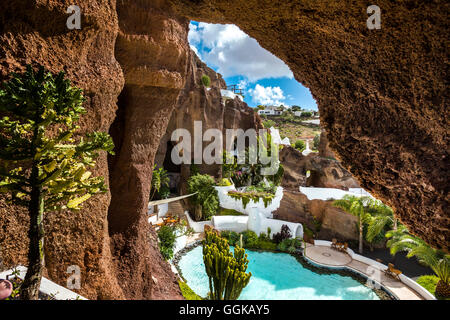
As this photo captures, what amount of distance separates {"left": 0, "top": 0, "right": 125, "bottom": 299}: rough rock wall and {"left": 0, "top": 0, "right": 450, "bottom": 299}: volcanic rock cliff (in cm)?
1

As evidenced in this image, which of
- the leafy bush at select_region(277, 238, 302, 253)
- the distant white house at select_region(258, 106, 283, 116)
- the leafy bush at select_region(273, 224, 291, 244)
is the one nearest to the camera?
the leafy bush at select_region(277, 238, 302, 253)

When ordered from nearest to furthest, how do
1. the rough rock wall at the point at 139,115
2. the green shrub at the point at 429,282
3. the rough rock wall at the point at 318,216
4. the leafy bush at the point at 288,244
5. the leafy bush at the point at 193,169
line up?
the rough rock wall at the point at 139,115 → the green shrub at the point at 429,282 → the leafy bush at the point at 288,244 → the rough rock wall at the point at 318,216 → the leafy bush at the point at 193,169

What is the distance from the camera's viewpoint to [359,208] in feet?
50.9

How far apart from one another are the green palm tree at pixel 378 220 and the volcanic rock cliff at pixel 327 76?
1325 cm

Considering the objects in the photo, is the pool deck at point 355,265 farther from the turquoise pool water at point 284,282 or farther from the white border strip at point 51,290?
the white border strip at point 51,290

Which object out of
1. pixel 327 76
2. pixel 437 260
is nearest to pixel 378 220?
pixel 437 260

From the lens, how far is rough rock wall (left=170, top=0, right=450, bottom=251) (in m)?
2.38

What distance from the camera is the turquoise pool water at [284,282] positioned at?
1182 centimetres

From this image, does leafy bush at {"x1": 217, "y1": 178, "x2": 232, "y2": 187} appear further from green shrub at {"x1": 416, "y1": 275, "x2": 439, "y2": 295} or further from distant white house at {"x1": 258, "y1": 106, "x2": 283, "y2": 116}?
distant white house at {"x1": 258, "y1": 106, "x2": 283, "y2": 116}

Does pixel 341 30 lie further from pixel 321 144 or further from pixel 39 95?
pixel 321 144

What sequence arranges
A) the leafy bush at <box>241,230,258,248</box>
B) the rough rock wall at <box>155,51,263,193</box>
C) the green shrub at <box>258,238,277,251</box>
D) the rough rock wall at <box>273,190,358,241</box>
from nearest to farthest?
the green shrub at <box>258,238,277,251</box> < the leafy bush at <box>241,230,258,248</box> < the rough rock wall at <box>273,190,358,241</box> < the rough rock wall at <box>155,51,263,193</box>

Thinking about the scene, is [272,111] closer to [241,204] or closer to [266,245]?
[241,204]

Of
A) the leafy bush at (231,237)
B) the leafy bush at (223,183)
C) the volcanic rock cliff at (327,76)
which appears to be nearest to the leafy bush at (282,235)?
the leafy bush at (231,237)

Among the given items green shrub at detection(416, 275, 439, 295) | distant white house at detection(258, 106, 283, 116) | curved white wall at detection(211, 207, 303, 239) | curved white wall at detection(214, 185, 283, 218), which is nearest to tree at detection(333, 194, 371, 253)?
curved white wall at detection(211, 207, 303, 239)
